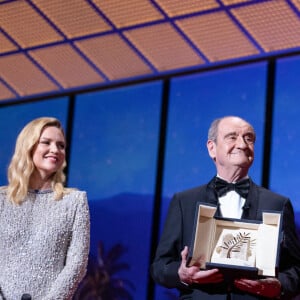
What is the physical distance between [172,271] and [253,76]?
193 inches

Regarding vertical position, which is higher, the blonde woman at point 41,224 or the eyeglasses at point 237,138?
the eyeglasses at point 237,138

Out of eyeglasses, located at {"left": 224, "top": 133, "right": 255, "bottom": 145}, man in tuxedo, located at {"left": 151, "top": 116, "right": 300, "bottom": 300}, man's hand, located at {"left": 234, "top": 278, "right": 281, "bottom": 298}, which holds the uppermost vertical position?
eyeglasses, located at {"left": 224, "top": 133, "right": 255, "bottom": 145}

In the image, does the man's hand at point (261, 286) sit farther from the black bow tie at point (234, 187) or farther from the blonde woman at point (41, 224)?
the blonde woman at point (41, 224)

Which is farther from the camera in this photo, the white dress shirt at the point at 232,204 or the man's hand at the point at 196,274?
the white dress shirt at the point at 232,204

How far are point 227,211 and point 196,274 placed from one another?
36 centimetres

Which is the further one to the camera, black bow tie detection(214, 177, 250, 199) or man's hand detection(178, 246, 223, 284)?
black bow tie detection(214, 177, 250, 199)

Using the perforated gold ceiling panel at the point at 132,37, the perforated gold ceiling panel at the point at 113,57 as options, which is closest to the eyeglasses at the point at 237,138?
the perforated gold ceiling panel at the point at 132,37

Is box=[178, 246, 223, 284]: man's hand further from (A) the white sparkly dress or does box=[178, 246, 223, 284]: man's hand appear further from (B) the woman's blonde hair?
(B) the woman's blonde hair

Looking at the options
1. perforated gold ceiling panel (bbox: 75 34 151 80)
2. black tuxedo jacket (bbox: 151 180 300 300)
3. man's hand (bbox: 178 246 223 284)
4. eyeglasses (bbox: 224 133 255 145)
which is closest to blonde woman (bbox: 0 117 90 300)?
black tuxedo jacket (bbox: 151 180 300 300)

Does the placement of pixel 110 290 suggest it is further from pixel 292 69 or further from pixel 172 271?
pixel 172 271

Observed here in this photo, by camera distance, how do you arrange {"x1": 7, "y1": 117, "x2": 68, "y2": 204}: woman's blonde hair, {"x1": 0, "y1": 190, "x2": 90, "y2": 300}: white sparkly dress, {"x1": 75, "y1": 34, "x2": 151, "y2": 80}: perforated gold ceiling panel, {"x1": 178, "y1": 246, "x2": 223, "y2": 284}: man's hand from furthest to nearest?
{"x1": 75, "y1": 34, "x2": 151, "y2": 80}: perforated gold ceiling panel → {"x1": 7, "y1": 117, "x2": 68, "y2": 204}: woman's blonde hair → {"x1": 0, "y1": 190, "x2": 90, "y2": 300}: white sparkly dress → {"x1": 178, "y1": 246, "x2": 223, "y2": 284}: man's hand

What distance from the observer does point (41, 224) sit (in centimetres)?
334

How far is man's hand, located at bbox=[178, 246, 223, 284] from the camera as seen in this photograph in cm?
281

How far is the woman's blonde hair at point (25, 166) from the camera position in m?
3.40
